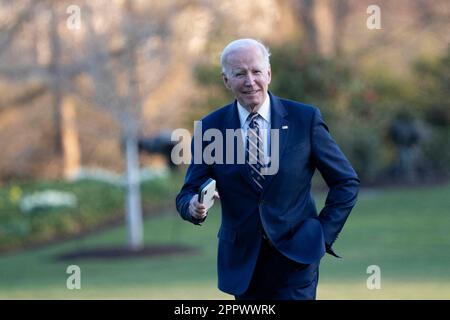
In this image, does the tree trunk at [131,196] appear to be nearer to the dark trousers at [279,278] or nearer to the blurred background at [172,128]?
the blurred background at [172,128]

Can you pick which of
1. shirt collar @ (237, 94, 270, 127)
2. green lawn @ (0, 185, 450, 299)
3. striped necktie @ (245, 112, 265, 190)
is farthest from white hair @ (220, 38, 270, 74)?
Result: green lawn @ (0, 185, 450, 299)

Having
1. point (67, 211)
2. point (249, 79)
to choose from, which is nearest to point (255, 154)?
point (249, 79)

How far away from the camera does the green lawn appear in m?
10.8

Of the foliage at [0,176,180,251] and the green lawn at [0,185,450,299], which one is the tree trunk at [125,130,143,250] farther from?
the foliage at [0,176,180,251]

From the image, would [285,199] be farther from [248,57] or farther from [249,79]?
[248,57]

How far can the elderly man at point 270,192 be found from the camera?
182 inches

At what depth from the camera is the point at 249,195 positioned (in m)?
4.71

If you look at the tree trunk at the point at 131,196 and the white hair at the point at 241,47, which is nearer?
the white hair at the point at 241,47

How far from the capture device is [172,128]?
91.4ft

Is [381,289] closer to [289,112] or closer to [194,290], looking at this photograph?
[194,290]

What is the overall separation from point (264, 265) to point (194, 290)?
6.46 metres

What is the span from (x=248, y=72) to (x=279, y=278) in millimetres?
1002

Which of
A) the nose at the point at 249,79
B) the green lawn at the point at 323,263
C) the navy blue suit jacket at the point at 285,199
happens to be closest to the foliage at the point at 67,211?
the green lawn at the point at 323,263

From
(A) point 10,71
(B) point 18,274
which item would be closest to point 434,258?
(B) point 18,274
